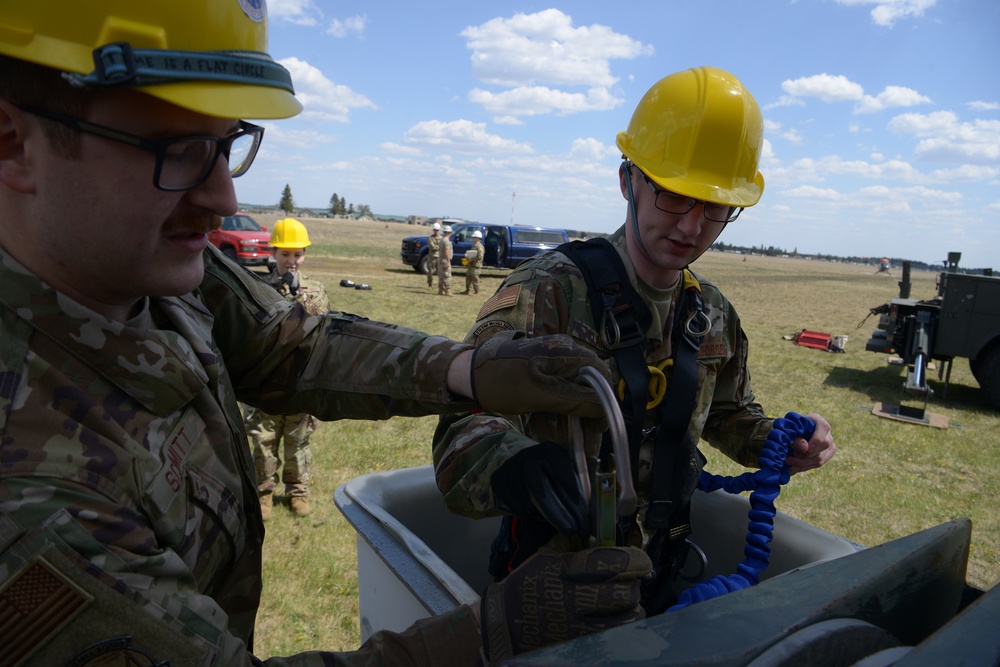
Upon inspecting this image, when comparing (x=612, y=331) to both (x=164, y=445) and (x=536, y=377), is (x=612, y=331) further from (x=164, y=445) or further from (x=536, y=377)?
(x=164, y=445)

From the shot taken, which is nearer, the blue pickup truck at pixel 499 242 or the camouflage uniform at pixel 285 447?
the camouflage uniform at pixel 285 447

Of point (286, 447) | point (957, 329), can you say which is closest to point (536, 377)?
point (286, 447)

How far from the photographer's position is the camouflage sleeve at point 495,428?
57.4 inches

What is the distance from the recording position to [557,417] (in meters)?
1.51

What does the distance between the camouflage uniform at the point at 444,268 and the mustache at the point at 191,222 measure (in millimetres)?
15015

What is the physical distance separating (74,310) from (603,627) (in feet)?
3.25

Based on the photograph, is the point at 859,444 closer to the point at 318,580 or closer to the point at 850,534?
the point at 850,534

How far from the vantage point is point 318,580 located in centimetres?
384

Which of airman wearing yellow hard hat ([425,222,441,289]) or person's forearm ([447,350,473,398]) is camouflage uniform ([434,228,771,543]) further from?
airman wearing yellow hard hat ([425,222,441,289])

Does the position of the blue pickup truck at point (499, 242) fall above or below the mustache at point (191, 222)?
above

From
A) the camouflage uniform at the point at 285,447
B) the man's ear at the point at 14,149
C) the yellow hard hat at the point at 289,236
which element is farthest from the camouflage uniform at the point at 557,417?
the yellow hard hat at the point at 289,236

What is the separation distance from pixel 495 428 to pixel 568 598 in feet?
1.97

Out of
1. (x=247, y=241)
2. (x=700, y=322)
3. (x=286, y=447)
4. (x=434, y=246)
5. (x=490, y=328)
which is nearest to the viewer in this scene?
(x=490, y=328)

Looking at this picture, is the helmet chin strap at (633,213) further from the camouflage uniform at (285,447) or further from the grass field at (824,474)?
the camouflage uniform at (285,447)
